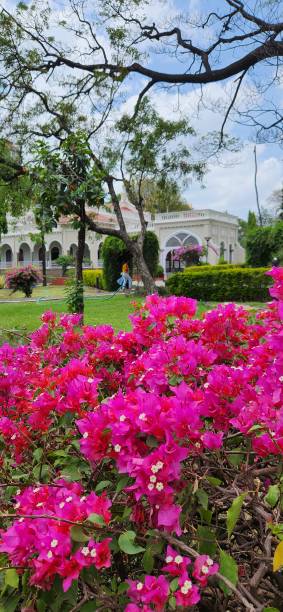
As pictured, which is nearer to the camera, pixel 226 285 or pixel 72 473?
pixel 72 473

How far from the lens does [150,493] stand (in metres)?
0.90

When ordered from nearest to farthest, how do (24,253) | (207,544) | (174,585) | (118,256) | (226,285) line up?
1. (174,585)
2. (207,544)
3. (226,285)
4. (118,256)
5. (24,253)

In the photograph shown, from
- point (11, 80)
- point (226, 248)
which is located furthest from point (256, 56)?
point (226, 248)

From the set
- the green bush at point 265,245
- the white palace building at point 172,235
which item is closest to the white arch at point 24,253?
the white palace building at point 172,235

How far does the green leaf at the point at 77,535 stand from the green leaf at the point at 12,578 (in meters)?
0.15

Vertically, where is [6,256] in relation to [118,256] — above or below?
above

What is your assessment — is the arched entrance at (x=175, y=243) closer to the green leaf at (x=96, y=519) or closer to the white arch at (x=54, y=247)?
the white arch at (x=54, y=247)

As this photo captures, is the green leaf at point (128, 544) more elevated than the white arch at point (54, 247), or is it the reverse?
the white arch at point (54, 247)

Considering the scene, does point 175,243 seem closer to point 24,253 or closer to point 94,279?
point 94,279

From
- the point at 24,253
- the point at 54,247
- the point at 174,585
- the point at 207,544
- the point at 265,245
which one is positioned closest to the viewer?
the point at 174,585

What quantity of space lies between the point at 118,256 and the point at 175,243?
20.3 m

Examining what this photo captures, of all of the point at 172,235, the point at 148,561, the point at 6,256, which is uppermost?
the point at 172,235

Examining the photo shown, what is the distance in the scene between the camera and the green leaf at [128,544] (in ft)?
2.86

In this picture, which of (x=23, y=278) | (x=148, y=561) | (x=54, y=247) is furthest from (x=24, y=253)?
(x=148, y=561)
